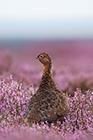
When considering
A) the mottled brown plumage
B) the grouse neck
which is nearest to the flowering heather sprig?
the mottled brown plumage

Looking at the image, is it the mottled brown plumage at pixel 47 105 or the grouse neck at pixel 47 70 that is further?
the grouse neck at pixel 47 70

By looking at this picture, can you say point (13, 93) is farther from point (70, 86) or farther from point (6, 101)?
point (70, 86)

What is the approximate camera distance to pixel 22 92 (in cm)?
847

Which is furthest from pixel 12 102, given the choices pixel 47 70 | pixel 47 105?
pixel 47 105

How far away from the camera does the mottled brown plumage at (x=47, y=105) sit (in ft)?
23.9

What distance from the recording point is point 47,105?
24.1ft

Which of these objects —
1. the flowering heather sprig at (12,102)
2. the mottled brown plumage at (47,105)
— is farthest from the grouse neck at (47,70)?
the flowering heather sprig at (12,102)

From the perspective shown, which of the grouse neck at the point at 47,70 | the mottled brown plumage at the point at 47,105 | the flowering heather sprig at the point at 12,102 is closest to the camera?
the mottled brown plumage at the point at 47,105

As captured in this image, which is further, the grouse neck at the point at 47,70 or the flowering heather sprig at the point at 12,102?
the grouse neck at the point at 47,70

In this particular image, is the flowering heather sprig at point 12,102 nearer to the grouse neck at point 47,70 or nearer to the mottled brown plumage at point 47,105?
the mottled brown plumage at point 47,105

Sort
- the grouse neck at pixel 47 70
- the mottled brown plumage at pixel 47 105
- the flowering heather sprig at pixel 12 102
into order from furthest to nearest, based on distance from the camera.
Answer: the grouse neck at pixel 47 70, the flowering heather sprig at pixel 12 102, the mottled brown plumage at pixel 47 105

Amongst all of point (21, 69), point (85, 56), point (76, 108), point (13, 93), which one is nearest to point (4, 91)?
point (13, 93)

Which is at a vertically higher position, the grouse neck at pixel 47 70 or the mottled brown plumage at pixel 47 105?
the grouse neck at pixel 47 70

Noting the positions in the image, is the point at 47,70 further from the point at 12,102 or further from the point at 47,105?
the point at 12,102
